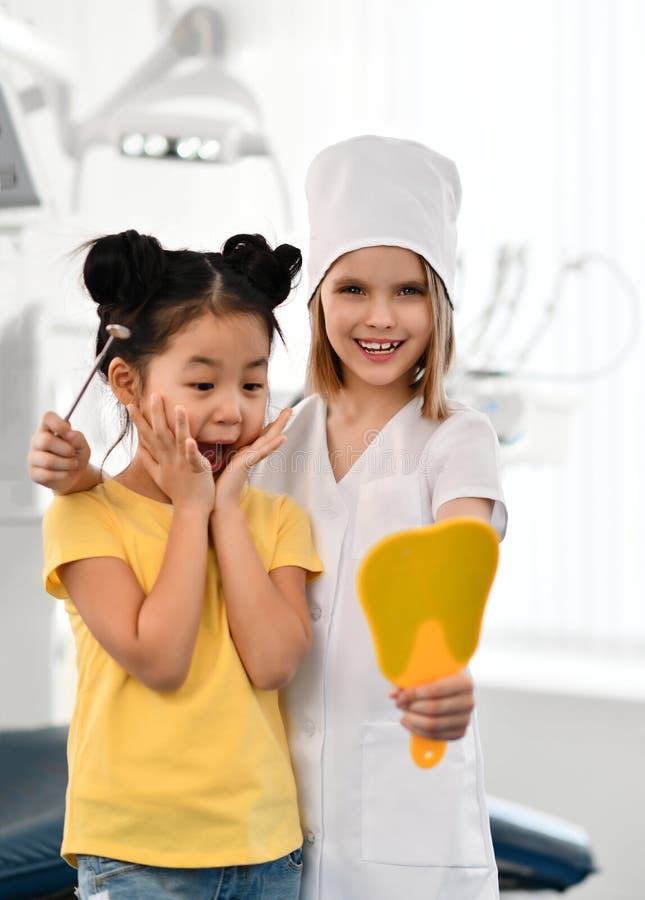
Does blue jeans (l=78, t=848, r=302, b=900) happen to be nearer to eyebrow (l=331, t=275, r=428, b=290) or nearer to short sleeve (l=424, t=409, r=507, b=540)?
short sleeve (l=424, t=409, r=507, b=540)

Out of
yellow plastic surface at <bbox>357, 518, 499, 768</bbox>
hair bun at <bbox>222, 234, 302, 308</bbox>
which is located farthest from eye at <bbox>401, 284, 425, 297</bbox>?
yellow plastic surface at <bbox>357, 518, 499, 768</bbox>

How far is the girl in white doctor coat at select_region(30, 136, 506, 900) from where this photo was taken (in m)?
0.94

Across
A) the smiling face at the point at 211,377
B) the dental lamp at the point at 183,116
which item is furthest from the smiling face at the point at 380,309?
the dental lamp at the point at 183,116

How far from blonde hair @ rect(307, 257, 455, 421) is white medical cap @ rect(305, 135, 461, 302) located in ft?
0.06

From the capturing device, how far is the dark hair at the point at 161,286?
881mm

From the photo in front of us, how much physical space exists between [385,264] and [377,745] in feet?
1.45

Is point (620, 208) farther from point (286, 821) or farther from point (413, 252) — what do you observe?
point (286, 821)

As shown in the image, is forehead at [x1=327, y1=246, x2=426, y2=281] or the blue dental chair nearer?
forehead at [x1=327, y1=246, x2=426, y2=281]

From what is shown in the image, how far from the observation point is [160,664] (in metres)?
0.81

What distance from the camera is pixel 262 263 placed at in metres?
0.94

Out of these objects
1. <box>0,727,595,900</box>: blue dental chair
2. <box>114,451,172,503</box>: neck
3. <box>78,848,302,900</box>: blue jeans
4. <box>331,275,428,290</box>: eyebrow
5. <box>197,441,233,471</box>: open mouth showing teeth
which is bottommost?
<box>0,727,595,900</box>: blue dental chair

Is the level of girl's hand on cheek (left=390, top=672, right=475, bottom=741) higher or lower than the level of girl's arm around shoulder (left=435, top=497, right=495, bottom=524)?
lower

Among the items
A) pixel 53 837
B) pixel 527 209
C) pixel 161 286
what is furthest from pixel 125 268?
pixel 527 209

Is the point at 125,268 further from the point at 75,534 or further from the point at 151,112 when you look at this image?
the point at 151,112
